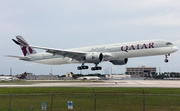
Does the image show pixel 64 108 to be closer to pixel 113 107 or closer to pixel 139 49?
pixel 113 107

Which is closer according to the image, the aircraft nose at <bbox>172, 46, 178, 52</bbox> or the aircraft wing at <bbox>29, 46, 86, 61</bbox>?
the aircraft nose at <bbox>172, 46, 178, 52</bbox>

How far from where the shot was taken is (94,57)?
46.3 meters

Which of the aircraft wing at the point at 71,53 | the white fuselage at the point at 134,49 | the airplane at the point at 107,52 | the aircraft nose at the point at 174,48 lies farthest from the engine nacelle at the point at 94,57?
the aircraft nose at the point at 174,48

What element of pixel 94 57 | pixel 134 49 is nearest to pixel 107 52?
pixel 94 57

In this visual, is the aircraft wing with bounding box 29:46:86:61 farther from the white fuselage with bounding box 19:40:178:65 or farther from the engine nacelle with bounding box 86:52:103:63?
the engine nacelle with bounding box 86:52:103:63

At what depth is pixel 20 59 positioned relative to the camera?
59750 mm

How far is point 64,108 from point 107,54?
30595 mm

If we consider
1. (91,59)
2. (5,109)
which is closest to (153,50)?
(91,59)

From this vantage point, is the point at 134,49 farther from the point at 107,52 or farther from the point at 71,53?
the point at 71,53

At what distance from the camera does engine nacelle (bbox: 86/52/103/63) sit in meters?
46.3

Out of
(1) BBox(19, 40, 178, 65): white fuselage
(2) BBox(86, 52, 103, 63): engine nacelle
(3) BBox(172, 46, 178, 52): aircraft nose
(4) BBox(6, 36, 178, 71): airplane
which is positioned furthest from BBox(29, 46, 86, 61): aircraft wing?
(3) BBox(172, 46, 178, 52): aircraft nose

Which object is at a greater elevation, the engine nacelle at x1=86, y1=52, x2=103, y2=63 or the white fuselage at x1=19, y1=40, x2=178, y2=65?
the white fuselage at x1=19, y1=40, x2=178, y2=65

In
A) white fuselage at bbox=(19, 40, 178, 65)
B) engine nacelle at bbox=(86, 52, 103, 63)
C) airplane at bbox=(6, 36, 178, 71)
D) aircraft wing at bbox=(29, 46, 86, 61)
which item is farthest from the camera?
aircraft wing at bbox=(29, 46, 86, 61)

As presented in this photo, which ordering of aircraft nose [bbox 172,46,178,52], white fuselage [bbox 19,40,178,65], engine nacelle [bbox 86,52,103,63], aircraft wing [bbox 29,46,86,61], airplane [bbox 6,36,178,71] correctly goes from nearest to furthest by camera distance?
aircraft nose [bbox 172,46,178,52] → white fuselage [bbox 19,40,178,65] → airplane [bbox 6,36,178,71] → engine nacelle [bbox 86,52,103,63] → aircraft wing [bbox 29,46,86,61]
